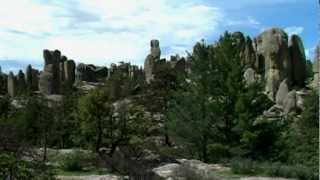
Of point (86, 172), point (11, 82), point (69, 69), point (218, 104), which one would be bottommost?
point (86, 172)

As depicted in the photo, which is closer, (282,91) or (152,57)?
(282,91)

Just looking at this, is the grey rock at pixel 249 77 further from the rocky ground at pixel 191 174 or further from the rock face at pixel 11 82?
the rock face at pixel 11 82

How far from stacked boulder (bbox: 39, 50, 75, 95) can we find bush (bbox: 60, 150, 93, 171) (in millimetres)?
52736

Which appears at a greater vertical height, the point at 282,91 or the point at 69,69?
the point at 69,69

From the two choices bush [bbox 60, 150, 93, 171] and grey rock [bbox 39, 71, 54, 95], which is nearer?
bush [bbox 60, 150, 93, 171]

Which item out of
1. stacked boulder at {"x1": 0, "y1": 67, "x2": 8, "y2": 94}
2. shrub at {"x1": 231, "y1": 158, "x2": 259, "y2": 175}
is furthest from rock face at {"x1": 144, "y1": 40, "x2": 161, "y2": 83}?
shrub at {"x1": 231, "y1": 158, "x2": 259, "y2": 175}

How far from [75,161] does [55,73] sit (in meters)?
60.6

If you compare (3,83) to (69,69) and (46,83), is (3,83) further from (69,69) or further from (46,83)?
(69,69)

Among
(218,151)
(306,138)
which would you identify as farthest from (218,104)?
(306,138)

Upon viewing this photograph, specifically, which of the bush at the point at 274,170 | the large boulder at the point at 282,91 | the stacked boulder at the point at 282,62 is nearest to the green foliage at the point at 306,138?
the bush at the point at 274,170

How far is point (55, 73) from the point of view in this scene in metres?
90.7

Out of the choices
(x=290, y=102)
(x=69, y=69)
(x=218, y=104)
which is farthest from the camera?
(x=69, y=69)

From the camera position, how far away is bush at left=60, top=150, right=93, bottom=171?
101ft

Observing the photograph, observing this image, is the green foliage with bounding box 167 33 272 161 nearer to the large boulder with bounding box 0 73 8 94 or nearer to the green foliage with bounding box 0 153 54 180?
the green foliage with bounding box 0 153 54 180
